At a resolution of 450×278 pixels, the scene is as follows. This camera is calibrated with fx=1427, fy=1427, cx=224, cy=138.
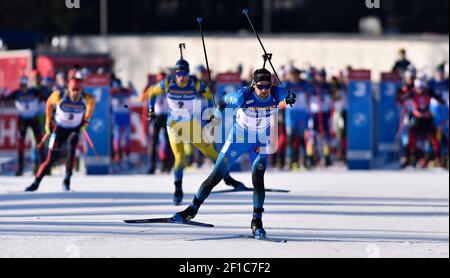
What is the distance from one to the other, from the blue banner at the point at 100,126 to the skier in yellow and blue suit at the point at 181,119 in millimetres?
6011

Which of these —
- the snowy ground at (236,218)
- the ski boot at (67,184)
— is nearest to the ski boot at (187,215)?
the snowy ground at (236,218)

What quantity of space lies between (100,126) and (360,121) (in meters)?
4.70

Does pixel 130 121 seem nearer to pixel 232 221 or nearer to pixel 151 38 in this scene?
pixel 232 221

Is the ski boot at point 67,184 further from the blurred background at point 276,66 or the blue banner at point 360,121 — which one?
the blue banner at point 360,121

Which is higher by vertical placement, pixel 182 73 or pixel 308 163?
pixel 182 73

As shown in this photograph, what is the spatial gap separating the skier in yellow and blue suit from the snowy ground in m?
0.60

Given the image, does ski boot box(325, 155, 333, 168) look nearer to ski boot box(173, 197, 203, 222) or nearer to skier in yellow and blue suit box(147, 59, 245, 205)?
skier in yellow and blue suit box(147, 59, 245, 205)

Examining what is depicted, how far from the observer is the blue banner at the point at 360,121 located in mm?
25719

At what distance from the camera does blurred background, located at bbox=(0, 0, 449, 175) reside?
2572 cm

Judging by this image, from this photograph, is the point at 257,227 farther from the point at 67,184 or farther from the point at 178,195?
the point at 67,184

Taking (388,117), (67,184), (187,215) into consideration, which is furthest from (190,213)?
(388,117)

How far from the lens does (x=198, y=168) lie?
85.8 feet

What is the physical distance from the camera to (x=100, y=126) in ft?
83.7

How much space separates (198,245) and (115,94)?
1242cm
